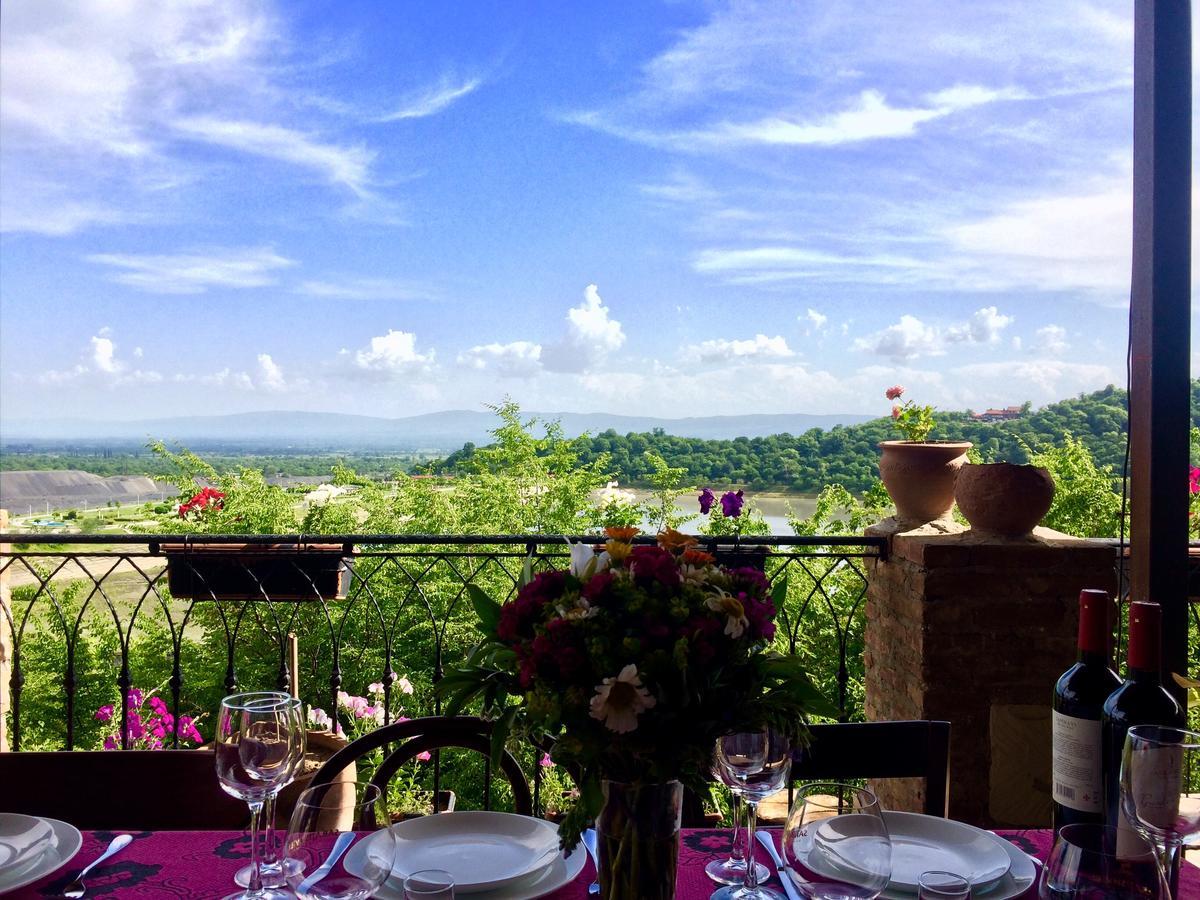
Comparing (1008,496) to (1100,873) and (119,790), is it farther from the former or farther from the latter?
(119,790)

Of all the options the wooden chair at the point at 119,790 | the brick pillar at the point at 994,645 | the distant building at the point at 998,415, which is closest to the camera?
the wooden chair at the point at 119,790

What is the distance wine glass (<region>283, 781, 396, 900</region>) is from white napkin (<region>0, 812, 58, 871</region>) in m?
0.44

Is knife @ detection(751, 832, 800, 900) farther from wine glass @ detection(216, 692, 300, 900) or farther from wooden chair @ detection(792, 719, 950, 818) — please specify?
wine glass @ detection(216, 692, 300, 900)

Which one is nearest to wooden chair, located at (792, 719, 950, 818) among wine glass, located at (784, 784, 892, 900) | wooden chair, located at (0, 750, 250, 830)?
wine glass, located at (784, 784, 892, 900)

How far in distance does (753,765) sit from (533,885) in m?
0.31

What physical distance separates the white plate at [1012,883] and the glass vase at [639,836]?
1.11ft

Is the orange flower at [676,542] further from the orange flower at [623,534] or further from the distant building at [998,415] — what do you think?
the distant building at [998,415]

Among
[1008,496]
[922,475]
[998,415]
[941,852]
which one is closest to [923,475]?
[922,475]

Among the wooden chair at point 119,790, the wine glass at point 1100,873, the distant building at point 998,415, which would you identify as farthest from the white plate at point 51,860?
the distant building at point 998,415

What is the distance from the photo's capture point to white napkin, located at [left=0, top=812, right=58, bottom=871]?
45.9 inches

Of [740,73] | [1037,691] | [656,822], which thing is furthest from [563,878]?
[740,73]

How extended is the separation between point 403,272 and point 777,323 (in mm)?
9021

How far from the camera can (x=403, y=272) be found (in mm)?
22562

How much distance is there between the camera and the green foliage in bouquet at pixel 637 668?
33.2 inches
